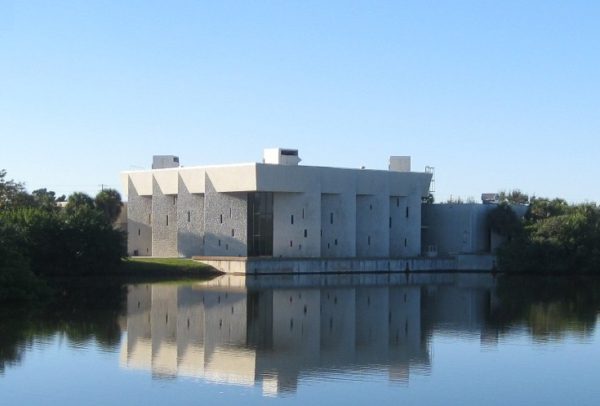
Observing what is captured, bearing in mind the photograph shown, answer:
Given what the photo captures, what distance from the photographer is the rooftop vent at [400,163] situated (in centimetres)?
7988

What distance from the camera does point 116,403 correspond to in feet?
66.8

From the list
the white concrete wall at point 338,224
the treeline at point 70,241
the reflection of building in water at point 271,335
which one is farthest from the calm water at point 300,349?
the white concrete wall at point 338,224

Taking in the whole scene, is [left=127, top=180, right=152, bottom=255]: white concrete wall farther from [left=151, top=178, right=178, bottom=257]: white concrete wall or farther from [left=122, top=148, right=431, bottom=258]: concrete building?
[left=151, top=178, right=178, bottom=257]: white concrete wall

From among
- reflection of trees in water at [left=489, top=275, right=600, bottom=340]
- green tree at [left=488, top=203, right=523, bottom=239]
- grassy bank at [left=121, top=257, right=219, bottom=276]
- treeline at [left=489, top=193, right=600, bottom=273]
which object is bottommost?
reflection of trees in water at [left=489, top=275, right=600, bottom=340]

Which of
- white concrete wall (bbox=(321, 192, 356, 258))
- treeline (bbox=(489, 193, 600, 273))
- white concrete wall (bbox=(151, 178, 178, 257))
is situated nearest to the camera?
white concrete wall (bbox=(321, 192, 356, 258))

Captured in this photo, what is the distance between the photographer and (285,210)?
71.2 m

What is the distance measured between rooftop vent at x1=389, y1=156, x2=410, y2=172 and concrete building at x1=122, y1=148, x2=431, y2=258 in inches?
3.2

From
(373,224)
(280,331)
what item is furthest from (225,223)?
(280,331)

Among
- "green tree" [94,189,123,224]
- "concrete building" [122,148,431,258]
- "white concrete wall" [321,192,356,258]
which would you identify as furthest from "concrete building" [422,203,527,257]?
"green tree" [94,189,123,224]

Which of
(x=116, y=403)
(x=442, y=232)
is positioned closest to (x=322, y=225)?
(x=442, y=232)

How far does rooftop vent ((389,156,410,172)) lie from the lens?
79.9 m

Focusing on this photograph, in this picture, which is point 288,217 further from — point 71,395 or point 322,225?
point 71,395

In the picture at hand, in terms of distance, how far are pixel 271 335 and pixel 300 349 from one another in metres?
3.49

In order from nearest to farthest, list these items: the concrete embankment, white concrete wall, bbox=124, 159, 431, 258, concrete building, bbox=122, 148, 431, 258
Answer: the concrete embankment
white concrete wall, bbox=124, 159, 431, 258
concrete building, bbox=122, 148, 431, 258
